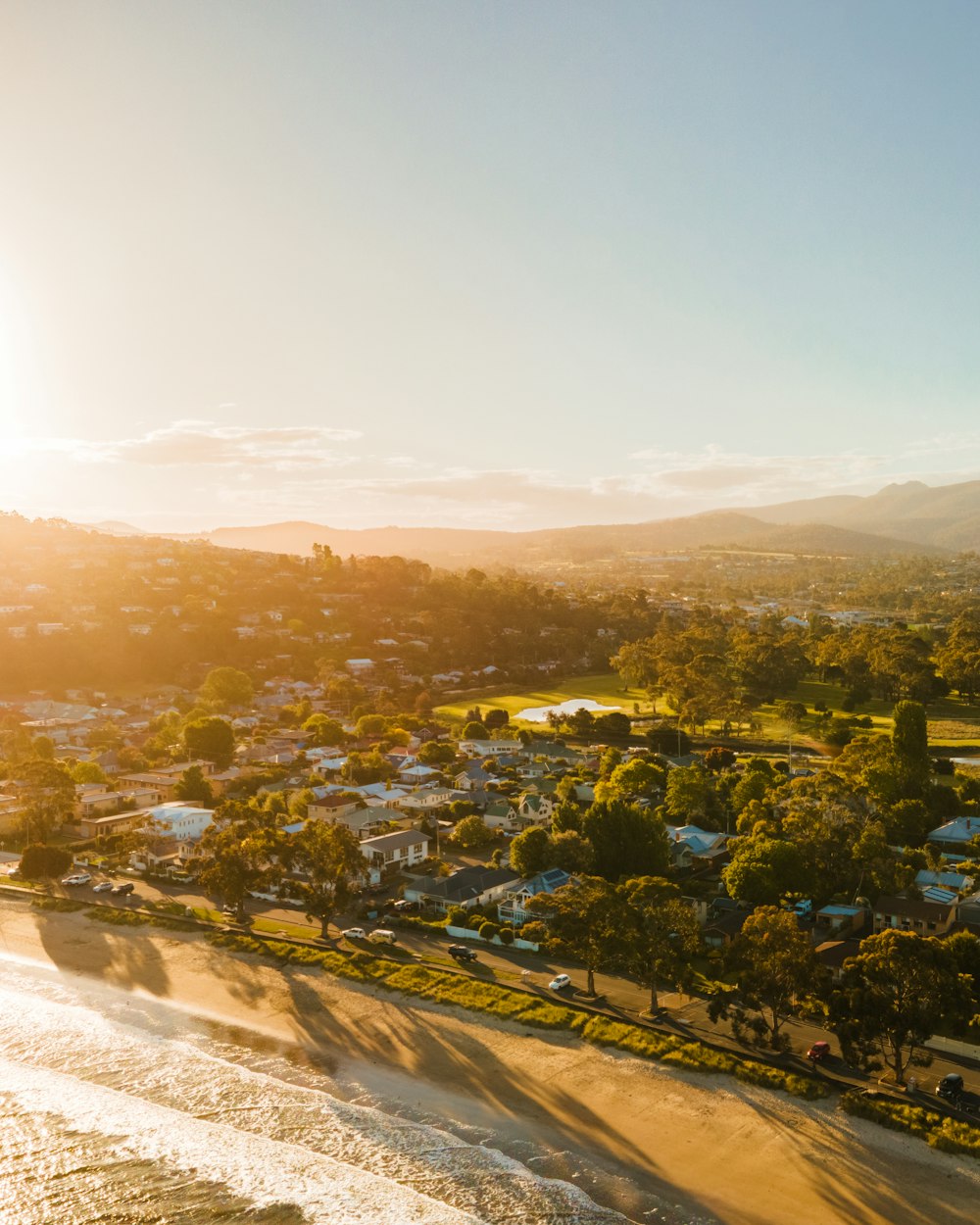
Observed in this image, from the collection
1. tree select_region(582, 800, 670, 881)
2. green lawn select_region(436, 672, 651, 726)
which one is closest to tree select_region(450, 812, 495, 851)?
tree select_region(582, 800, 670, 881)

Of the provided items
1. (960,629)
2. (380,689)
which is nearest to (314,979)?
(380,689)

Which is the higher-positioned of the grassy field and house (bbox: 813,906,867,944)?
house (bbox: 813,906,867,944)

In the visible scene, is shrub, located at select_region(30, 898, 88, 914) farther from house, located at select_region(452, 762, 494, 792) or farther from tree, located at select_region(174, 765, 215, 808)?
house, located at select_region(452, 762, 494, 792)

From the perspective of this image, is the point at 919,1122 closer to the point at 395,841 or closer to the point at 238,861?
the point at 238,861

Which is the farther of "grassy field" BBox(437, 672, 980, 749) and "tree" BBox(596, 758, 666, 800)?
"grassy field" BBox(437, 672, 980, 749)

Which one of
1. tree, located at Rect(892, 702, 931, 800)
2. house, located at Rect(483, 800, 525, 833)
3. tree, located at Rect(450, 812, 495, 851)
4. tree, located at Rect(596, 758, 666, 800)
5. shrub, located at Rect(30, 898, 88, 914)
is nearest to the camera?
shrub, located at Rect(30, 898, 88, 914)

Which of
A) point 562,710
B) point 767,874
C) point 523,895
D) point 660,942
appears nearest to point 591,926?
point 660,942

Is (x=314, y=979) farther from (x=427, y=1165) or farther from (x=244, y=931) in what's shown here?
(x=427, y=1165)
